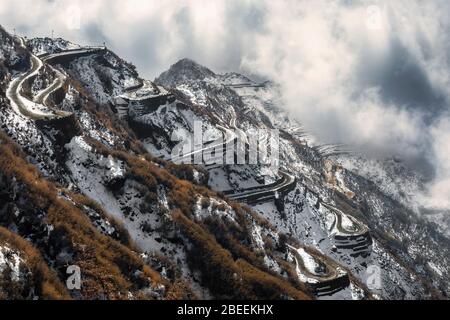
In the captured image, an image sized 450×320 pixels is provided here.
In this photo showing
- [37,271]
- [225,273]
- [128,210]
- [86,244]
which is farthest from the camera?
[128,210]

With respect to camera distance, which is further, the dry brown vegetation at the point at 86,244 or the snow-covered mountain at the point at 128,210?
the snow-covered mountain at the point at 128,210

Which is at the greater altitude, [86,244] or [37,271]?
[86,244]

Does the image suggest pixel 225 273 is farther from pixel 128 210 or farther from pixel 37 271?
pixel 37 271

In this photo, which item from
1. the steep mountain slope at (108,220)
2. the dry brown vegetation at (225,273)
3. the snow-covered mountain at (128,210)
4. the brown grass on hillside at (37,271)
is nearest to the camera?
the brown grass on hillside at (37,271)

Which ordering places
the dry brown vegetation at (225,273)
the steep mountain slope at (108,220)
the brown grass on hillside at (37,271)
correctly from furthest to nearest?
1. the dry brown vegetation at (225,273)
2. the steep mountain slope at (108,220)
3. the brown grass on hillside at (37,271)

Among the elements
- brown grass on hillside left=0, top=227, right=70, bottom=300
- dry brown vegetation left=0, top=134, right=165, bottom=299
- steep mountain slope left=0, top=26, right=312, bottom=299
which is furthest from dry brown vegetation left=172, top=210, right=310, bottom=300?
brown grass on hillside left=0, top=227, right=70, bottom=300

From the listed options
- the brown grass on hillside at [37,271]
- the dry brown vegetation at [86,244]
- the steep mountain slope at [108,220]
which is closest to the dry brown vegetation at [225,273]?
the steep mountain slope at [108,220]

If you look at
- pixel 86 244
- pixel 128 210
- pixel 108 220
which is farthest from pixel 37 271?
pixel 128 210

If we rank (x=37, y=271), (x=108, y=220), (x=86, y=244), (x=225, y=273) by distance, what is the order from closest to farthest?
1. (x=37, y=271)
2. (x=86, y=244)
3. (x=108, y=220)
4. (x=225, y=273)

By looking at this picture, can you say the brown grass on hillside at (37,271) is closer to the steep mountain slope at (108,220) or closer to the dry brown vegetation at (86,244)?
Result: the steep mountain slope at (108,220)

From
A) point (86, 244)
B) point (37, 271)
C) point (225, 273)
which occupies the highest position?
point (225, 273)
